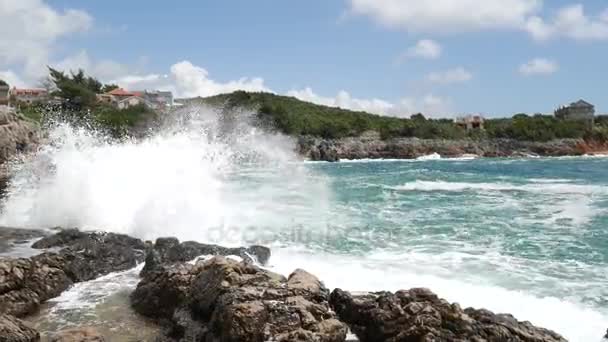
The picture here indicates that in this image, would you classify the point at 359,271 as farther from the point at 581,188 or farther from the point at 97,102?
the point at 97,102

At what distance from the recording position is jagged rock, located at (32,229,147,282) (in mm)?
9406

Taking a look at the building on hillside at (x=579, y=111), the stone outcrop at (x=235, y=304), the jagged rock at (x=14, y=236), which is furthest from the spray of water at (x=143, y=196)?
the building on hillside at (x=579, y=111)

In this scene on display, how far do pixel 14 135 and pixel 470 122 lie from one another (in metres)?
76.0

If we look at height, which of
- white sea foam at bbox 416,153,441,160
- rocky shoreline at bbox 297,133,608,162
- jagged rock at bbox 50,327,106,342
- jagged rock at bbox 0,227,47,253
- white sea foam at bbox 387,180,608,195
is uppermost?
rocky shoreline at bbox 297,133,608,162

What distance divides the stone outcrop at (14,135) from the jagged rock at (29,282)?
20165 mm

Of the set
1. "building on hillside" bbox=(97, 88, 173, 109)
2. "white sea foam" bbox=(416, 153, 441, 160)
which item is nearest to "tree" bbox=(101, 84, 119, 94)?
"building on hillside" bbox=(97, 88, 173, 109)

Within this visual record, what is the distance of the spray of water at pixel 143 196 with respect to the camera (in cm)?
1386

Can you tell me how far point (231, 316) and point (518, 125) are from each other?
82.2m

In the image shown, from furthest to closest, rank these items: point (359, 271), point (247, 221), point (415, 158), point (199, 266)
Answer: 1. point (415, 158)
2. point (247, 221)
3. point (359, 271)
4. point (199, 266)

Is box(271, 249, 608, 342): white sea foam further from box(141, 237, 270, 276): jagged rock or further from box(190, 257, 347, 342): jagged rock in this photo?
box(190, 257, 347, 342): jagged rock

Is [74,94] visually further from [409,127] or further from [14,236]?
[14,236]

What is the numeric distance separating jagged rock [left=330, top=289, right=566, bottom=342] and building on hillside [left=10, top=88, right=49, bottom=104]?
76.6 metres

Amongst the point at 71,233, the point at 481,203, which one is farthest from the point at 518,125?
the point at 71,233

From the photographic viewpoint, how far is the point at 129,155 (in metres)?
17.5
